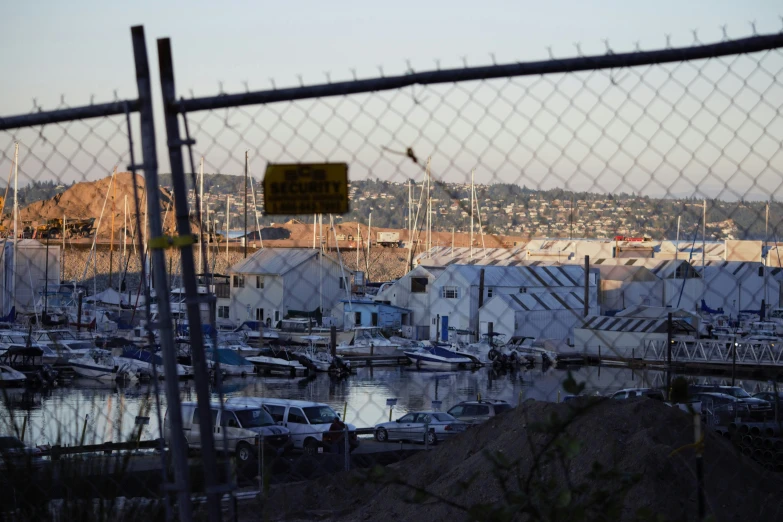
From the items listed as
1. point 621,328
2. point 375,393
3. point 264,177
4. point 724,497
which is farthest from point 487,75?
point 375,393

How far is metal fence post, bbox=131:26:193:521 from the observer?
220 cm

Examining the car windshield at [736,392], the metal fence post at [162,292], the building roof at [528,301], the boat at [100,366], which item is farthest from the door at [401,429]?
the building roof at [528,301]

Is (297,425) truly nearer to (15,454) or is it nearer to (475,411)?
(475,411)

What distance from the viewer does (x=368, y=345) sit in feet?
98.4

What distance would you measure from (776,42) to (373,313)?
30.7 meters

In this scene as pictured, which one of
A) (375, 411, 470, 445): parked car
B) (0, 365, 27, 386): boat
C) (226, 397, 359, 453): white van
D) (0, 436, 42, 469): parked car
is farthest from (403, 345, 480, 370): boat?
(0, 436, 42, 469): parked car

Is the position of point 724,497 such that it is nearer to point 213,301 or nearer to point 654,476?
point 654,476

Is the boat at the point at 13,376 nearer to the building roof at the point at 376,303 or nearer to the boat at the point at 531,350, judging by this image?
the building roof at the point at 376,303

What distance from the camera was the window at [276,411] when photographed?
13953 millimetres

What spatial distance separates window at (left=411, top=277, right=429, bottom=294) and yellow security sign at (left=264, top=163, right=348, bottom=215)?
3032 cm

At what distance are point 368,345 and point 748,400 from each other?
1687cm

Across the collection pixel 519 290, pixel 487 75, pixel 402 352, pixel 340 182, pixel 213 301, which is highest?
pixel 487 75

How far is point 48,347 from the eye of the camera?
2566 centimetres

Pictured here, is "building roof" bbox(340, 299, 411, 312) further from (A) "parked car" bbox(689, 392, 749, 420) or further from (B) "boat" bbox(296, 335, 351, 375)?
(A) "parked car" bbox(689, 392, 749, 420)
